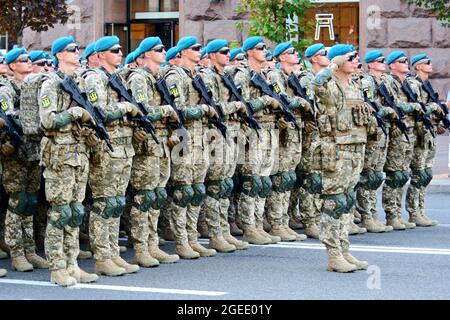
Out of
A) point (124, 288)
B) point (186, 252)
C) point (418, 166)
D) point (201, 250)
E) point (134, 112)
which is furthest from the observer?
point (418, 166)

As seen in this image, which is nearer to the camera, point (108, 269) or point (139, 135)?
point (108, 269)

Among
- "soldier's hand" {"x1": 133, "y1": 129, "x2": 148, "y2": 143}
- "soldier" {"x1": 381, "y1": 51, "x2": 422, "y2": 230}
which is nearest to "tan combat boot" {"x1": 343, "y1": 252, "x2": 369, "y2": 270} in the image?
"soldier's hand" {"x1": 133, "y1": 129, "x2": 148, "y2": 143}

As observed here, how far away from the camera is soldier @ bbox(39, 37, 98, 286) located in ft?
35.1

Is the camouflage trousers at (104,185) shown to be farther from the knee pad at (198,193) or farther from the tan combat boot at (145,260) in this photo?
the knee pad at (198,193)

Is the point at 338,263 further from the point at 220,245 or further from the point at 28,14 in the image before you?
the point at 28,14

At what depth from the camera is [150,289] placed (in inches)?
423

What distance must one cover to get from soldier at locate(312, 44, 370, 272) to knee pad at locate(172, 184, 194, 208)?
1.55 meters

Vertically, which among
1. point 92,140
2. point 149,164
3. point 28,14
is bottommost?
point 149,164

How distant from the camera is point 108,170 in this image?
37.4ft

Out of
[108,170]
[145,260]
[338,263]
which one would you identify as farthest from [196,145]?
[338,263]

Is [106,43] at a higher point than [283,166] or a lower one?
higher

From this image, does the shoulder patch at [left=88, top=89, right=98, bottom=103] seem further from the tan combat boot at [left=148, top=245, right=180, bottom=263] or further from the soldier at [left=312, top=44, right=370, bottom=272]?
the soldier at [left=312, top=44, right=370, bottom=272]

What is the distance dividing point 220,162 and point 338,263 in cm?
205
